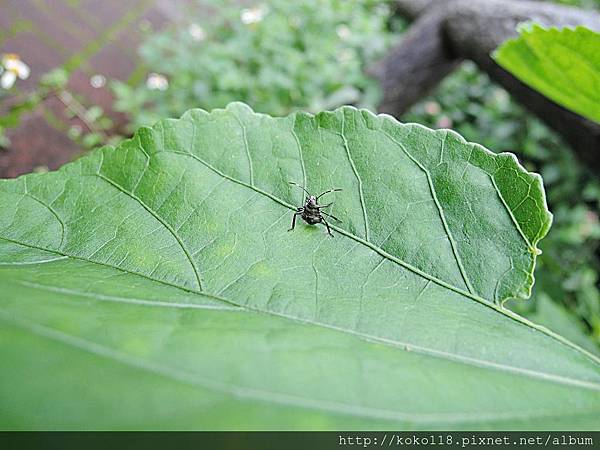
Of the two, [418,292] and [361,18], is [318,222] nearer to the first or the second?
[418,292]

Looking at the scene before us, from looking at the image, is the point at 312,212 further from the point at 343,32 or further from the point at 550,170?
the point at 550,170

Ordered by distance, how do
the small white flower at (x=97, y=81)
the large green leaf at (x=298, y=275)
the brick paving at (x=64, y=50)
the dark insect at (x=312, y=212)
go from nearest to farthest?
the large green leaf at (x=298, y=275)
the dark insect at (x=312, y=212)
the brick paving at (x=64, y=50)
the small white flower at (x=97, y=81)

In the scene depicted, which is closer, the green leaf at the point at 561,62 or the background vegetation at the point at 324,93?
the green leaf at the point at 561,62

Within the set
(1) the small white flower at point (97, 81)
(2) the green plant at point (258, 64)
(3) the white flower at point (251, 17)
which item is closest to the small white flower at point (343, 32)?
(2) the green plant at point (258, 64)

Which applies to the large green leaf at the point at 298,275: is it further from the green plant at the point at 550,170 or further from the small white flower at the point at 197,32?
the small white flower at the point at 197,32

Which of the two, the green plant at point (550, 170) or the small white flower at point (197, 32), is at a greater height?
the small white flower at point (197, 32)

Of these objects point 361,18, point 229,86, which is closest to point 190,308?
point 229,86

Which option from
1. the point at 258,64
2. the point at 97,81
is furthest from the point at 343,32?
the point at 97,81
